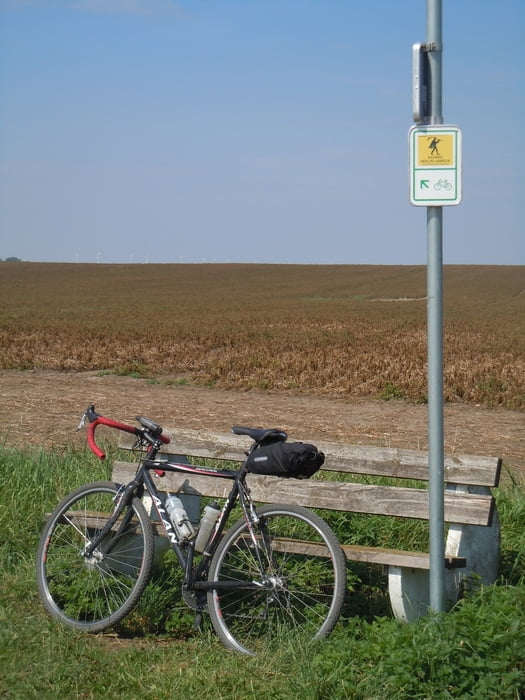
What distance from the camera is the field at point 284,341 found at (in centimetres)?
1569

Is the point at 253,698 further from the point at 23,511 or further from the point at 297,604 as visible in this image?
the point at 23,511

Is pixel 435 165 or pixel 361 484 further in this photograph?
pixel 361 484

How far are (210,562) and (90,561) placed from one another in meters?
0.74

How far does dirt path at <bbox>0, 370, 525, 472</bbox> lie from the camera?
10461 mm

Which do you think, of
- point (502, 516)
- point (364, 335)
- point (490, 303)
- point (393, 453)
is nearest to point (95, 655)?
point (393, 453)

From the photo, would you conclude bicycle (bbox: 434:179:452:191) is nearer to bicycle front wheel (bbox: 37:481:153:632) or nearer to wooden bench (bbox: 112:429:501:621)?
wooden bench (bbox: 112:429:501:621)

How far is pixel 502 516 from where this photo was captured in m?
5.98

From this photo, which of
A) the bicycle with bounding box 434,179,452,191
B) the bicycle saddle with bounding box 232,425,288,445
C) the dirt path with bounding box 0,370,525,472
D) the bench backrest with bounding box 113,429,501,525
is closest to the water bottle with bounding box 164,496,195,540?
the bench backrest with bounding box 113,429,501,525

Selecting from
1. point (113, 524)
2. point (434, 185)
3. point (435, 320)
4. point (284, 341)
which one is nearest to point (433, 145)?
point (434, 185)

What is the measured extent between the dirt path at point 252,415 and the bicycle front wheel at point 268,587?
17.0 ft

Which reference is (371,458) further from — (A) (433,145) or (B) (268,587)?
(A) (433,145)

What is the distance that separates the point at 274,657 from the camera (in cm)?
400

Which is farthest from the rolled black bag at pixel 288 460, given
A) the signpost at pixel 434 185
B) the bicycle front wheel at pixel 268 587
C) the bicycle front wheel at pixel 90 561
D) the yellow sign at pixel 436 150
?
the yellow sign at pixel 436 150

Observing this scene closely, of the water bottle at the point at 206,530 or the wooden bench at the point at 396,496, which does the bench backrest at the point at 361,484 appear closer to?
the wooden bench at the point at 396,496
